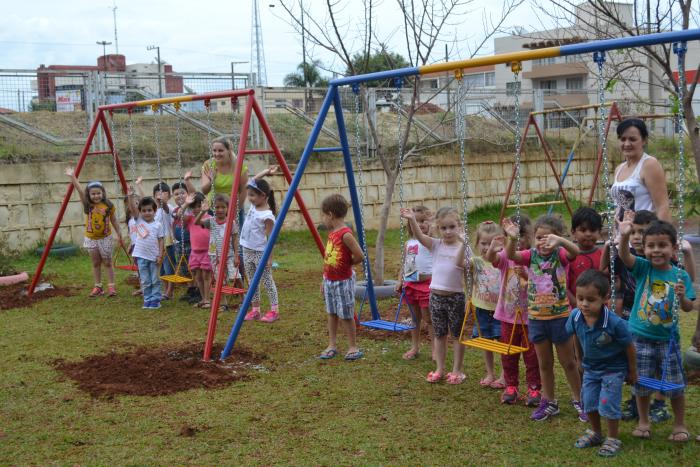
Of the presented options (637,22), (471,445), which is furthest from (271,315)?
(637,22)

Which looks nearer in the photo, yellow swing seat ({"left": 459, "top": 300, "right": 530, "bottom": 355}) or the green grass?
the green grass

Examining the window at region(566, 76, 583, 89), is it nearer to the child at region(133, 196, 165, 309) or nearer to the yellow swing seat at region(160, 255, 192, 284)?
the yellow swing seat at region(160, 255, 192, 284)

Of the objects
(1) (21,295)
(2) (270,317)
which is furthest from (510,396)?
(1) (21,295)

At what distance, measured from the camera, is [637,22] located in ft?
23.1

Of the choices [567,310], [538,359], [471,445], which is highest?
[567,310]

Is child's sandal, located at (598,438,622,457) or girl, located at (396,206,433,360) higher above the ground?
girl, located at (396,206,433,360)

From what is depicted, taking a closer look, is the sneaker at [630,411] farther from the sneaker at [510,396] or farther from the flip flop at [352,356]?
the flip flop at [352,356]

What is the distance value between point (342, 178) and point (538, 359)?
11.1 metres

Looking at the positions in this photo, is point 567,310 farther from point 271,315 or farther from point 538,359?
point 271,315

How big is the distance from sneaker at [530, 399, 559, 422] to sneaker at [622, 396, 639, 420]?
16.5 inches

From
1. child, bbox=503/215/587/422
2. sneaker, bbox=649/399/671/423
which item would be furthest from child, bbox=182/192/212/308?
sneaker, bbox=649/399/671/423

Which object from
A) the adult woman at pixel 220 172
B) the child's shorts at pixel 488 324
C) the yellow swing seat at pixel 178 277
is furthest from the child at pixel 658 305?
the yellow swing seat at pixel 178 277

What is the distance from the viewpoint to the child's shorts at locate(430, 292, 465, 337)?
19.4 feet

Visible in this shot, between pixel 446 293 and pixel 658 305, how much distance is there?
1.78m
